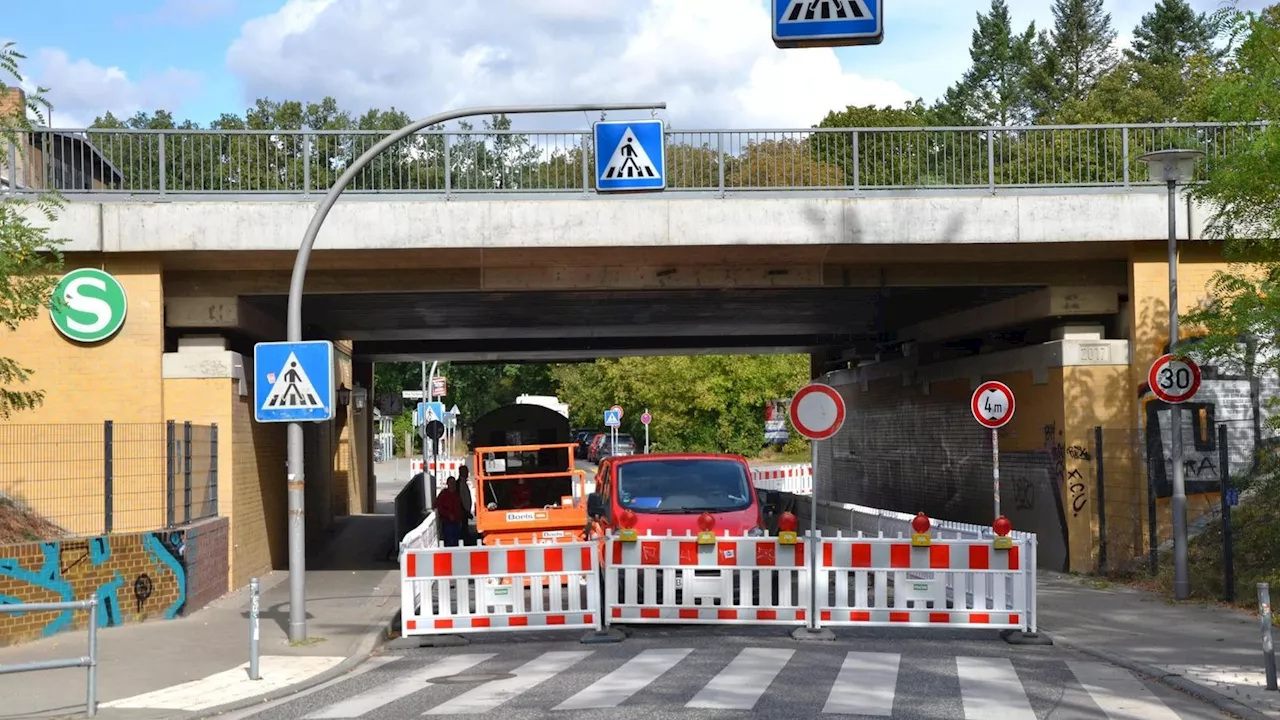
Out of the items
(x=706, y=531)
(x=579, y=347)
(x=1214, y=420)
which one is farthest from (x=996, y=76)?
(x=706, y=531)

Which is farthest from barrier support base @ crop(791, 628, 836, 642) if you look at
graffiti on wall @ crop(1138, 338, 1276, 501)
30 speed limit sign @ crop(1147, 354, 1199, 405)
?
graffiti on wall @ crop(1138, 338, 1276, 501)

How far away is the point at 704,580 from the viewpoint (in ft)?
51.3

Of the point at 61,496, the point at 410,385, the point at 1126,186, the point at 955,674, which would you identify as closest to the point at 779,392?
the point at 410,385

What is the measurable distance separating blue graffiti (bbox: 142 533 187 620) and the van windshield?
5.18 m

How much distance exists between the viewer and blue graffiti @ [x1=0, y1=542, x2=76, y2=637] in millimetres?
15148

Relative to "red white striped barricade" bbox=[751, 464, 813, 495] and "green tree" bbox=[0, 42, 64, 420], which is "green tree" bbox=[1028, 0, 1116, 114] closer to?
"red white striped barricade" bbox=[751, 464, 813, 495]

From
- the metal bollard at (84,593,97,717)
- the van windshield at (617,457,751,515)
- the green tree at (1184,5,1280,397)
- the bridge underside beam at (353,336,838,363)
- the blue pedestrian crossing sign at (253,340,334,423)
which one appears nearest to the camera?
the metal bollard at (84,593,97,717)

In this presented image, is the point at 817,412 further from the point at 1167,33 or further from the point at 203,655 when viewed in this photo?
the point at 1167,33

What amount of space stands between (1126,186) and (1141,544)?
5009mm

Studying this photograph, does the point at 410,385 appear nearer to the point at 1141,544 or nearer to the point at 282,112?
the point at 282,112

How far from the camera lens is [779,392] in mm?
64625

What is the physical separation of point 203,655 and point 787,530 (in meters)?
5.89

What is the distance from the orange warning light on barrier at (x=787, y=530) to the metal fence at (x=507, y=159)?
6480 millimetres

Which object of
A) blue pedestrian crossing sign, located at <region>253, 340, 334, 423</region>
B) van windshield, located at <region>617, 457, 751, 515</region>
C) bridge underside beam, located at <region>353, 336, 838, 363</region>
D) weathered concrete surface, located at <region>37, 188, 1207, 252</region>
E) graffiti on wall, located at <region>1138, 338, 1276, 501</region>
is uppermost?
weathered concrete surface, located at <region>37, 188, 1207, 252</region>
